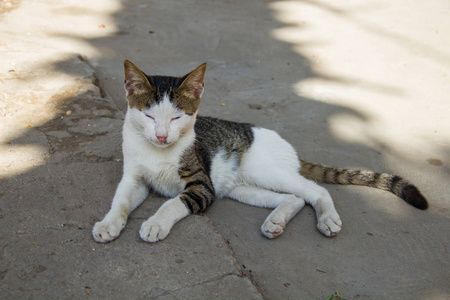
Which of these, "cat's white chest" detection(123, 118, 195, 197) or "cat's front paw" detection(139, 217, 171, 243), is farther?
"cat's white chest" detection(123, 118, 195, 197)

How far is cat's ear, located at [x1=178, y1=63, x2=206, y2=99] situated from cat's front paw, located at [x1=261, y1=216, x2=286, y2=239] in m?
1.17

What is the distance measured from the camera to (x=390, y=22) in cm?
807

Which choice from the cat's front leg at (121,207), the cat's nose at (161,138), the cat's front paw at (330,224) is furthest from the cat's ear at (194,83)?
the cat's front paw at (330,224)

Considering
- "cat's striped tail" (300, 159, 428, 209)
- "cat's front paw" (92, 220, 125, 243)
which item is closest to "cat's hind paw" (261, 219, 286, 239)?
"cat's striped tail" (300, 159, 428, 209)

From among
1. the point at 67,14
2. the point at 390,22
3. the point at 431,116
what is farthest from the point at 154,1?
the point at 431,116

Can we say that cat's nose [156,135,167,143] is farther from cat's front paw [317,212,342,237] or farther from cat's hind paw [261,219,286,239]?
cat's front paw [317,212,342,237]

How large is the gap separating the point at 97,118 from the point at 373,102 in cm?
364

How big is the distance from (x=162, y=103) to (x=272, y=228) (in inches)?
50.2

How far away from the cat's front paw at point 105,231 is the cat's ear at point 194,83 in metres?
1.16

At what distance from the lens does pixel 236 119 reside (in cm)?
543

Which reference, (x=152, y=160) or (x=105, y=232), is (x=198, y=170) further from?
(x=105, y=232)

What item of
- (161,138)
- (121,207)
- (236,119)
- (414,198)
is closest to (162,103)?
(161,138)

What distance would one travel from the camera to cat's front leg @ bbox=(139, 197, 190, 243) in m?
2.99

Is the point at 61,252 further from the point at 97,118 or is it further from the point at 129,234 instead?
the point at 97,118
